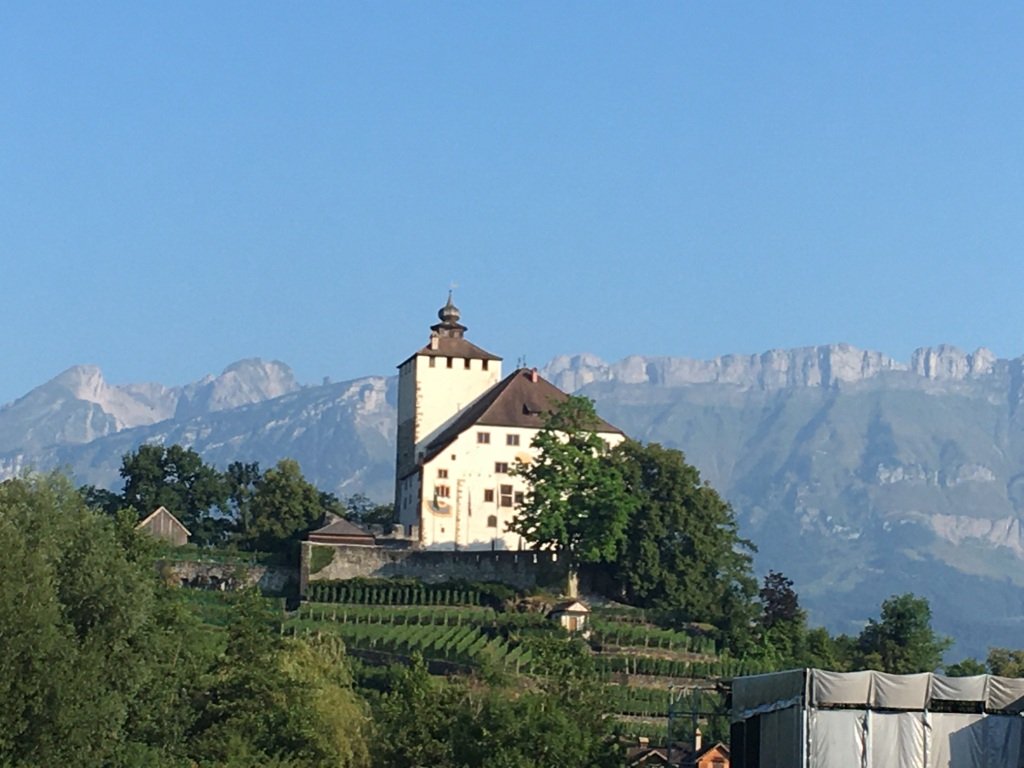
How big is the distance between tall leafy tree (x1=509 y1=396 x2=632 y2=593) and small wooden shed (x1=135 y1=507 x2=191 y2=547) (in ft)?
55.6

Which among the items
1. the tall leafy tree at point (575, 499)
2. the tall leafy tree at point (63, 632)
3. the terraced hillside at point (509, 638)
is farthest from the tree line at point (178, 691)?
the tall leafy tree at point (575, 499)

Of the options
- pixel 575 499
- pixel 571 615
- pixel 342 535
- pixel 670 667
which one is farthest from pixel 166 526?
pixel 670 667

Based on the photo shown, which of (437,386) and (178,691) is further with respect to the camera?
(437,386)

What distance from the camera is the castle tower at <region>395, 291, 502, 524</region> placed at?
107688 mm

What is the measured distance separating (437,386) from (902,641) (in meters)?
29.5

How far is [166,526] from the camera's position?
339ft

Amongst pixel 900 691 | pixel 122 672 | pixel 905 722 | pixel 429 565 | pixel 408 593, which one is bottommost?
pixel 905 722

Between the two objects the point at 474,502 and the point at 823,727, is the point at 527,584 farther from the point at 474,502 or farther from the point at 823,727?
the point at 823,727

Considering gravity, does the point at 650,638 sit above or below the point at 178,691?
above

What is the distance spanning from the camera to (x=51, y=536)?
48.2 meters

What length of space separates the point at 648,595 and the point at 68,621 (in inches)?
1743

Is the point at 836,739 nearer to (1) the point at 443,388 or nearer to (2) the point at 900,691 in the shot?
(2) the point at 900,691

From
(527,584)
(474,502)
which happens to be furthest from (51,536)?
(474,502)

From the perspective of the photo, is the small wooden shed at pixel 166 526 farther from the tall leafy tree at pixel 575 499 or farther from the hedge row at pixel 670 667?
the hedge row at pixel 670 667
